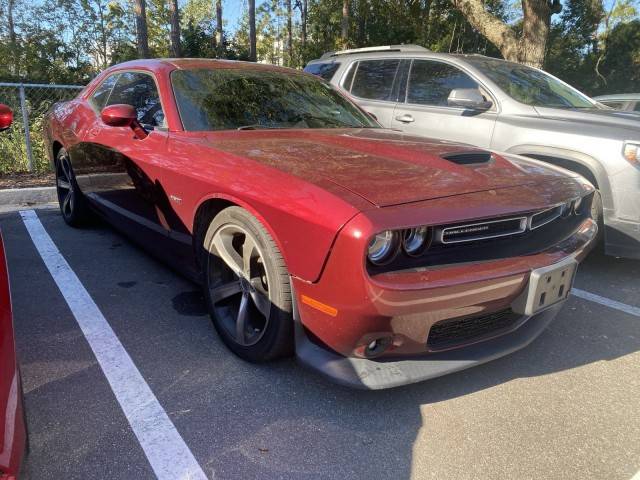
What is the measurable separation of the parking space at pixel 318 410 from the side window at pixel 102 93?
188 cm

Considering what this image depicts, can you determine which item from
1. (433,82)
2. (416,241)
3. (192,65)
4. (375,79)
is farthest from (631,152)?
(192,65)

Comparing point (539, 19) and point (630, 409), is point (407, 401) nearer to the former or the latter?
point (630, 409)

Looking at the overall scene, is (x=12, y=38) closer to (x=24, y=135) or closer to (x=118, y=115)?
(x=24, y=135)

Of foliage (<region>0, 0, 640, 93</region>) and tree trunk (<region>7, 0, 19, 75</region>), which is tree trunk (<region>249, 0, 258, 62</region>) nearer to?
foliage (<region>0, 0, 640, 93</region>)

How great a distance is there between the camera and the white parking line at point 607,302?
339 cm

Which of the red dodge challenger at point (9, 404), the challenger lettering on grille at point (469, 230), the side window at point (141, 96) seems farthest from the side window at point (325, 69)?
the red dodge challenger at point (9, 404)

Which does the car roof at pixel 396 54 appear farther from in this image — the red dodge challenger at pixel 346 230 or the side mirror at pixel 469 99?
the red dodge challenger at pixel 346 230

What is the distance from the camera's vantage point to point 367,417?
2191 millimetres

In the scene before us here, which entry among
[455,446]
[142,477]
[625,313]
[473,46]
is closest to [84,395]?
[142,477]

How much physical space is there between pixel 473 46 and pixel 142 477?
3597cm

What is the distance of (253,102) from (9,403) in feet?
8.07

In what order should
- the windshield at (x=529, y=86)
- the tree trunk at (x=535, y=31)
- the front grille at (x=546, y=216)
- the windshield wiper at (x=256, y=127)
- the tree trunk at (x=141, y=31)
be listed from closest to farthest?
1. the front grille at (x=546, y=216)
2. the windshield wiper at (x=256, y=127)
3. the windshield at (x=529, y=86)
4. the tree trunk at (x=535, y=31)
5. the tree trunk at (x=141, y=31)

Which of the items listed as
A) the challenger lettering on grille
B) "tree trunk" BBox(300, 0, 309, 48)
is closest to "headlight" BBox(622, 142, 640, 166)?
the challenger lettering on grille

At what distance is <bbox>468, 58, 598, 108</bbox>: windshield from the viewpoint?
482cm
